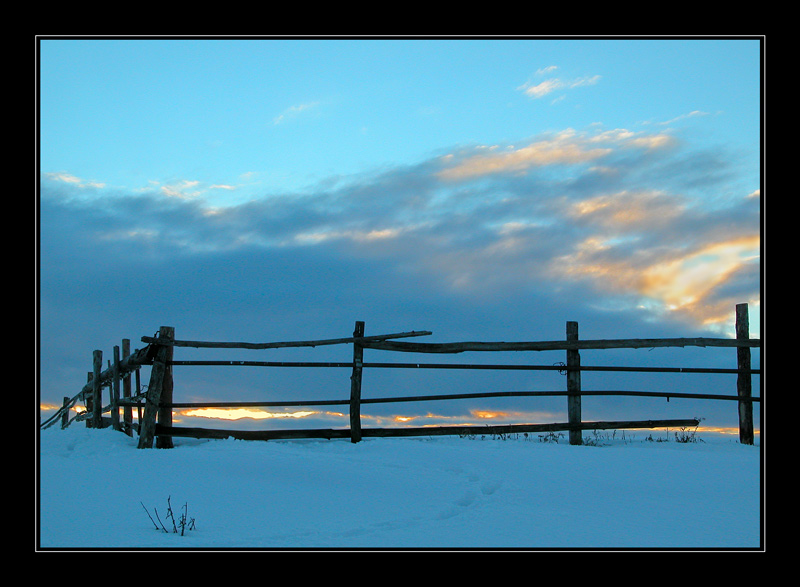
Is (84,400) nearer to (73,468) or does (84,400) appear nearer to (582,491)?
(73,468)

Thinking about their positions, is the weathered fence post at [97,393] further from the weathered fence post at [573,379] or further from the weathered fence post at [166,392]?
the weathered fence post at [573,379]

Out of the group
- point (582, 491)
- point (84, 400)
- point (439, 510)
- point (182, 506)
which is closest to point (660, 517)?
point (582, 491)

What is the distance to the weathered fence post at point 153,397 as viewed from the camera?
356 inches

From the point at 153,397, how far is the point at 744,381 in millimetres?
8939

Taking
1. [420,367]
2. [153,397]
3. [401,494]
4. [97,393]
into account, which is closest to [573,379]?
[420,367]

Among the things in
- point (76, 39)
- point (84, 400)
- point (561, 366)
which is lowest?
point (84, 400)

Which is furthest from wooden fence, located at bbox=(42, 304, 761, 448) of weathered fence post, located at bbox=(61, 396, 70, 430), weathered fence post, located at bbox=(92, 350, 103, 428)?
weathered fence post, located at bbox=(61, 396, 70, 430)

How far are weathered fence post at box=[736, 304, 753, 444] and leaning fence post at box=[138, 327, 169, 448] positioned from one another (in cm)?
873

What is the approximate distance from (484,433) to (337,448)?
2.33 meters

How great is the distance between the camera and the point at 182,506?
5.74m

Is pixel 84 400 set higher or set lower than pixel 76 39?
lower

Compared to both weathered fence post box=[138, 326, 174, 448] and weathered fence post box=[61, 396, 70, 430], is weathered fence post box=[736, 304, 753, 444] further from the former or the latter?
weathered fence post box=[61, 396, 70, 430]

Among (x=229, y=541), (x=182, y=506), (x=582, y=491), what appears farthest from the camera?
(x=582, y=491)

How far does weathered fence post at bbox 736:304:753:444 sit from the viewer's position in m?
10.3
